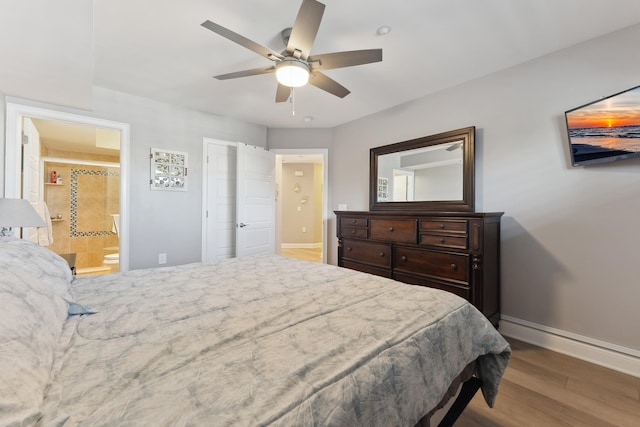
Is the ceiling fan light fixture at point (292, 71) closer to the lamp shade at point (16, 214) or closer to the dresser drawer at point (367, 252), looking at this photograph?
the dresser drawer at point (367, 252)

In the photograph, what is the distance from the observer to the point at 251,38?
2.10 m

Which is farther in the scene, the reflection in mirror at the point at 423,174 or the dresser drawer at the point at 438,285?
the reflection in mirror at the point at 423,174

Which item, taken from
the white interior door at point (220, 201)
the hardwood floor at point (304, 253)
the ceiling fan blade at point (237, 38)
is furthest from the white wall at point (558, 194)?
the hardwood floor at point (304, 253)

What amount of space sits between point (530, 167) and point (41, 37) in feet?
12.3

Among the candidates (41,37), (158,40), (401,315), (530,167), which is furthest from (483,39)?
(41,37)

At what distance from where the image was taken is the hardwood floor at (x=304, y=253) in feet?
20.1

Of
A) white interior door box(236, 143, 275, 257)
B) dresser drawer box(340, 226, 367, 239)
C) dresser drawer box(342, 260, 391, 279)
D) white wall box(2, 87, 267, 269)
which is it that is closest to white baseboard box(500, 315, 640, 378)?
dresser drawer box(342, 260, 391, 279)

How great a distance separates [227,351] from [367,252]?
2461 millimetres

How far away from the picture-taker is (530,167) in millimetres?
2416

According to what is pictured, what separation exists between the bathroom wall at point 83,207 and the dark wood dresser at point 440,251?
14.9 ft

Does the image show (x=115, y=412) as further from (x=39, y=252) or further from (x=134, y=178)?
(x=134, y=178)

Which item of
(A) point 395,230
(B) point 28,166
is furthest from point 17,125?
(A) point 395,230

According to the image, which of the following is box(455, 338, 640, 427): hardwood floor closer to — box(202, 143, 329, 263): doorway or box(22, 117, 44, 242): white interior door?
box(202, 143, 329, 263): doorway

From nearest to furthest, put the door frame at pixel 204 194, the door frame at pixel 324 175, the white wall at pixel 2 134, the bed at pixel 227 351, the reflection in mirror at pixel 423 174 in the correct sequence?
1. the bed at pixel 227 351
2. the white wall at pixel 2 134
3. the reflection in mirror at pixel 423 174
4. the door frame at pixel 204 194
5. the door frame at pixel 324 175
